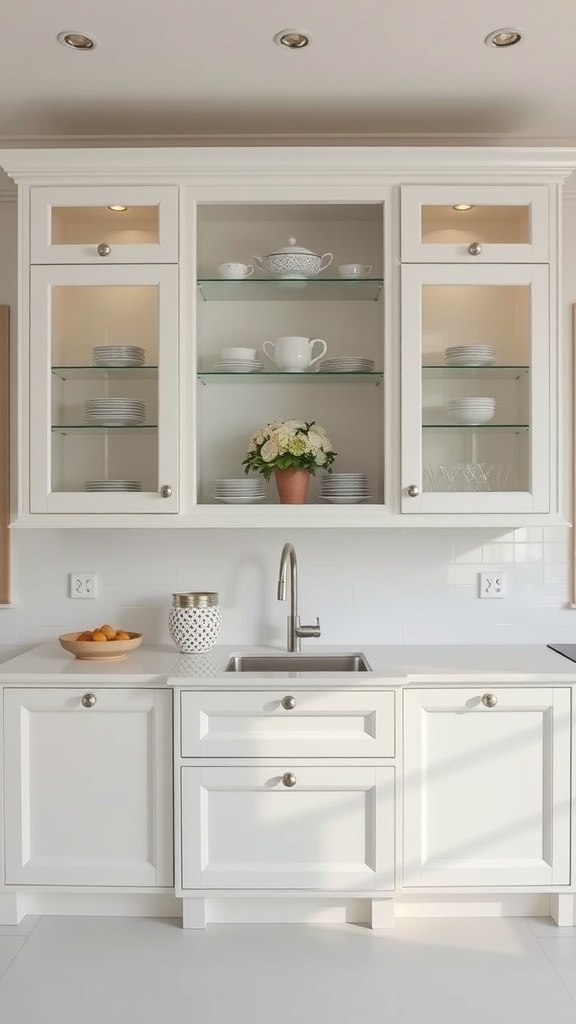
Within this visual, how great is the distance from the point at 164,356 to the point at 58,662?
1.07 meters

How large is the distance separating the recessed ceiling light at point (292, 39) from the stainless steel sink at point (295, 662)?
1.91m

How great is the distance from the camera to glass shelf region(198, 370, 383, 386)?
9.69ft

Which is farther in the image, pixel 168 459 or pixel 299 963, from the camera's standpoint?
pixel 168 459

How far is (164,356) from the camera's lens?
2.80 m

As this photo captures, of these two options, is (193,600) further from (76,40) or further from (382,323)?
(76,40)

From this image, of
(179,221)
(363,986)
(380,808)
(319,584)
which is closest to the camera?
(363,986)

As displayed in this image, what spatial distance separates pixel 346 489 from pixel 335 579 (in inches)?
17.0

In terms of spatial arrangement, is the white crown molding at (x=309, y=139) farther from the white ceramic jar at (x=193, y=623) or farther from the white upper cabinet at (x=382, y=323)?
the white ceramic jar at (x=193, y=623)

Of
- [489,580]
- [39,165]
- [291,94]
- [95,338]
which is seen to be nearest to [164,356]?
[95,338]

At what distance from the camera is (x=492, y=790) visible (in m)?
2.68

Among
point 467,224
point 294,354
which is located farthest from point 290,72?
point 294,354

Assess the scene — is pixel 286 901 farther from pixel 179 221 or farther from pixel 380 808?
pixel 179 221

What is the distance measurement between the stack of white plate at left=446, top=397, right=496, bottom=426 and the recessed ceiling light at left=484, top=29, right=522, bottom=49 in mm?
1040

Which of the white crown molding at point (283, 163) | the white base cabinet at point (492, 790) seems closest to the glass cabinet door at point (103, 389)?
the white crown molding at point (283, 163)
